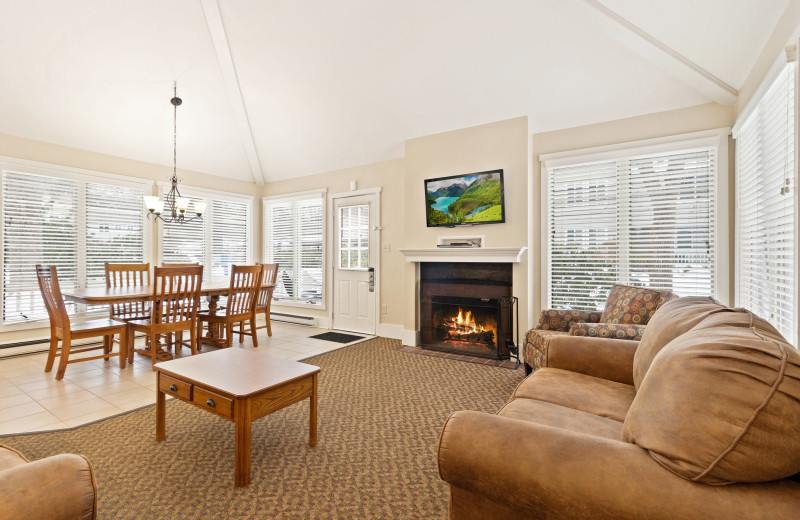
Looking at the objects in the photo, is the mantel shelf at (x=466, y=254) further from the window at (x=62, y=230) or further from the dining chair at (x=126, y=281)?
the window at (x=62, y=230)

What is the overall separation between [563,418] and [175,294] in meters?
3.84

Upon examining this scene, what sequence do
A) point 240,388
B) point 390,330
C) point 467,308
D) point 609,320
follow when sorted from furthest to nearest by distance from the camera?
point 390,330 < point 467,308 < point 609,320 < point 240,388

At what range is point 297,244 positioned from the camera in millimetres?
6527

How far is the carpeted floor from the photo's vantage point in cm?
171

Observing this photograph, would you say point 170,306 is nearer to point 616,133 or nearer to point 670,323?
point 670,323

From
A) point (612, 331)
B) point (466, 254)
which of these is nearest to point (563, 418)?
point (612, 331)

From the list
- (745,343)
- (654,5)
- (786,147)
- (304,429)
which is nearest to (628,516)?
(745,343)

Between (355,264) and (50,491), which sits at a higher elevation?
(355,264)

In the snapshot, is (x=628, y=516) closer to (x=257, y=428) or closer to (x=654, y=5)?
(x=257, y=428)

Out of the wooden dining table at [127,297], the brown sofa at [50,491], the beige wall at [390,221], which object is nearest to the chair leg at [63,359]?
the wooden dining table at [127,297]

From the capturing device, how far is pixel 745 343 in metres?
0.92

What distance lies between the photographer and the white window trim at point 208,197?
5.62 metres

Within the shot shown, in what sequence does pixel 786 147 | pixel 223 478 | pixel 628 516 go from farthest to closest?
pixel 786 147 < pixel 223 478 < pixel 628 516

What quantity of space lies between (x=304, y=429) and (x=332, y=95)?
3855 millimetres
